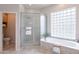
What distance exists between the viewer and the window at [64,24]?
4055mm

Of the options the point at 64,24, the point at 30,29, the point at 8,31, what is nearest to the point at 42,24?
the point at 30,29

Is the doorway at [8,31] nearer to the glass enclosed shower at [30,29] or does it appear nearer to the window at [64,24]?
the glass enclosed shower at [30,29]

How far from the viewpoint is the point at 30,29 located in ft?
12.3

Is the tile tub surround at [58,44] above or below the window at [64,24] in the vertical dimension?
below

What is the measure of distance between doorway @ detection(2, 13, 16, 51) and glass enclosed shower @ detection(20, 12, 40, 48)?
0.33m

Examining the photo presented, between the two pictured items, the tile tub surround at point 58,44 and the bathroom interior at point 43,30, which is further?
the tile tub surround at point 58,44

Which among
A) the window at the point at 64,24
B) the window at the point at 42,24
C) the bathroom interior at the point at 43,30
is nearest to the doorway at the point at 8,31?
the bathroom interior at the point at 43,30

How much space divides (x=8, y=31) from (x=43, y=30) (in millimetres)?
1884

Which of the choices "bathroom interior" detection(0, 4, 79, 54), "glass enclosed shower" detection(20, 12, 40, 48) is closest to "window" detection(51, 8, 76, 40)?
"bathroom interior" detection(0, 4, 79, 54)
